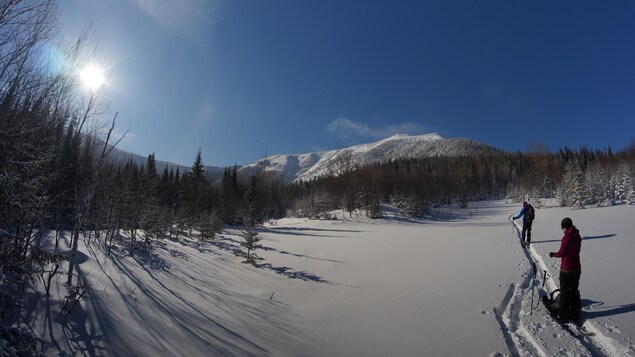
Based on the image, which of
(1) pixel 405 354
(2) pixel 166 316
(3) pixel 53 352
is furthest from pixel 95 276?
(1) pixel 405 354

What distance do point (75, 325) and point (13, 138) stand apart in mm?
2770

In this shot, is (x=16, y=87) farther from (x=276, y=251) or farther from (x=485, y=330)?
(x=276, y=251)

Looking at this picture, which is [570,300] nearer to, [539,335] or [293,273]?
[539,335]

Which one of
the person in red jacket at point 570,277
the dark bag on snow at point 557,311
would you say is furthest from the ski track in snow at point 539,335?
the person in red jacket at point 570,277

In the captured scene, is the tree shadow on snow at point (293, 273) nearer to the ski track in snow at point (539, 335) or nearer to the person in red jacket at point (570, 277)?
the ski track in snow at point (539, 335)

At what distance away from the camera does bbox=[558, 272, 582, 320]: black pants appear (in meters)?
5.87

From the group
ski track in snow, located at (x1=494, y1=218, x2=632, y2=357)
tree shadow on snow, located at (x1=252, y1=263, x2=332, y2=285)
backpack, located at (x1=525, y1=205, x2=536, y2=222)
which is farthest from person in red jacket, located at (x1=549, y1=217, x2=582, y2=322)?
backpack, located at (x1=525, y1=205, x2=536, y2=222)

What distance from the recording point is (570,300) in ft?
19.5

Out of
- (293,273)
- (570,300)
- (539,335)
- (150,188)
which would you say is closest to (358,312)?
(539,335)

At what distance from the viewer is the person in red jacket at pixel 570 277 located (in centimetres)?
589

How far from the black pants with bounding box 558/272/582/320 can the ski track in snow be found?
0.75 ft

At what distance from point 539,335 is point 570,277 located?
171 centimetres

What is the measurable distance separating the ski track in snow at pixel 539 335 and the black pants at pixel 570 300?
0.23m

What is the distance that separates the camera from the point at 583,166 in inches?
3329
